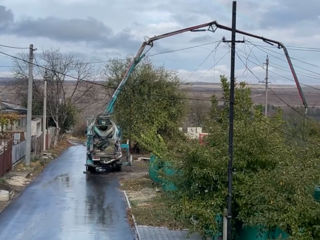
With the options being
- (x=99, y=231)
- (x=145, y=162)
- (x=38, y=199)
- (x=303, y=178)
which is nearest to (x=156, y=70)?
(x=145, y=162)

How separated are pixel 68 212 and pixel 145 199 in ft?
14.9

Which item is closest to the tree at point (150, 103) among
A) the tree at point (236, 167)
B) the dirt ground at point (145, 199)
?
the dirt ground at point (145, 199)

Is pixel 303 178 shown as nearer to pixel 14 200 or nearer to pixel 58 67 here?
pixel 14 200

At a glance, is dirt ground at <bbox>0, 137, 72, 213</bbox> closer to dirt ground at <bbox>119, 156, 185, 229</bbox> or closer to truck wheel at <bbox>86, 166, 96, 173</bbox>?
truck wheel at <bbox>86, 166, 96, 173</bbox>

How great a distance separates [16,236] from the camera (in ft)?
60.4

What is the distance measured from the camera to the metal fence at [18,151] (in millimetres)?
39237


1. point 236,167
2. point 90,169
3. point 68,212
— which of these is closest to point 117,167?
point 90,169

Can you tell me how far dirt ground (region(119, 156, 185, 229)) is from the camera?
17697 mm

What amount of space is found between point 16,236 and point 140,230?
377cm

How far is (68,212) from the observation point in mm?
23031

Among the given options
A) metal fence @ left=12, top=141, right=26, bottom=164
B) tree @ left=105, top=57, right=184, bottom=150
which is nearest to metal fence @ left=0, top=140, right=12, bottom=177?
metal fence @ left=12, top=141, right=26, bottom=164

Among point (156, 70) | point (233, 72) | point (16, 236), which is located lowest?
point (16, 236)

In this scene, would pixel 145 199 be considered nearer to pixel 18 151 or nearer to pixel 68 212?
pixel 68 212

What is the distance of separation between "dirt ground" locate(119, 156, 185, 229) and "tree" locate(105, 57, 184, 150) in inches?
316
